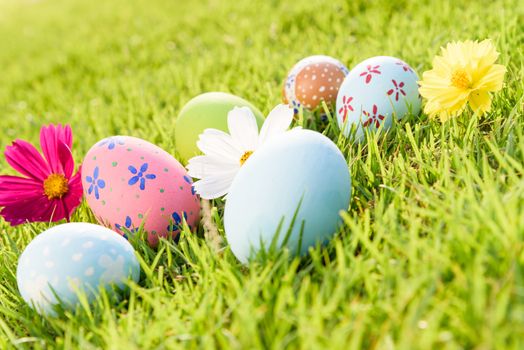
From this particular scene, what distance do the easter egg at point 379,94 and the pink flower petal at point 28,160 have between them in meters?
1.00

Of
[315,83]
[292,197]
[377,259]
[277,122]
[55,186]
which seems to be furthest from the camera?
[315,83]

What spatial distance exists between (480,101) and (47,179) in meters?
1.36

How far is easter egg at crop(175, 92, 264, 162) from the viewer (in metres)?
1.88

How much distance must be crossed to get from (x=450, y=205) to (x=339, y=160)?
0.28 meters

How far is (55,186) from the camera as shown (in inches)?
67.4

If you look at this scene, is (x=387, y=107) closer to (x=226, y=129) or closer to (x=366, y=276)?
(x=226, y=129)

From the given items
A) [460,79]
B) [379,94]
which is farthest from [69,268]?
[460,79]

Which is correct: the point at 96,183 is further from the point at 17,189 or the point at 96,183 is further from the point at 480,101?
the point at 480,101

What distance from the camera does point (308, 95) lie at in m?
2.01

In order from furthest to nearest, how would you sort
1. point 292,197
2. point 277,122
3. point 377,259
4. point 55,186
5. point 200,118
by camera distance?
point 200,118 → point 55,186 → point 277,122 → point 292,197 → point 377,259

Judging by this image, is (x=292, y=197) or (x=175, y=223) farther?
(x=175, y=223)

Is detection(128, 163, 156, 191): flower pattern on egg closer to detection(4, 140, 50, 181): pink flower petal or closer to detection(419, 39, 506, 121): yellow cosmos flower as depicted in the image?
detection(4, 140, 50, 181): pink flower petal

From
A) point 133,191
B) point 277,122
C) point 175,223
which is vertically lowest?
point 175,223

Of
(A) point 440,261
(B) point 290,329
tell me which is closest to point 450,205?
(A) point 440,261
